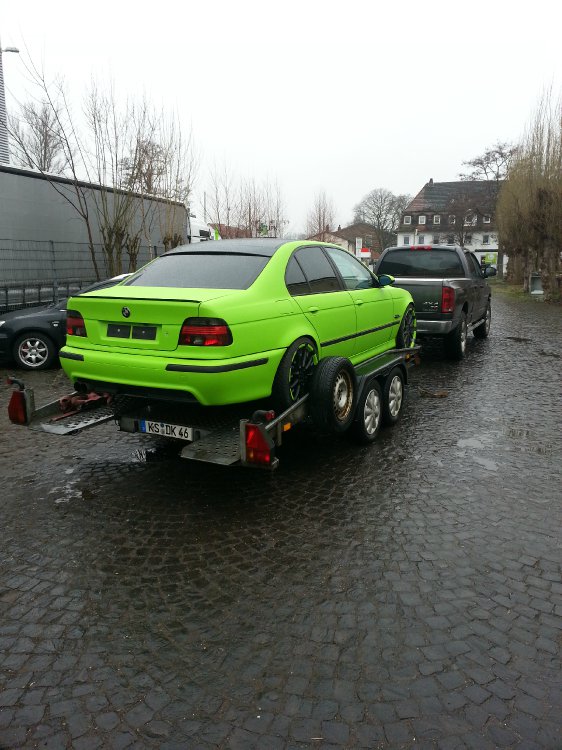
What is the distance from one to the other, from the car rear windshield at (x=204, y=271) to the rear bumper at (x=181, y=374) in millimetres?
725

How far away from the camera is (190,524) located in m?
4.05

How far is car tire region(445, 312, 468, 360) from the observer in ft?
32.6

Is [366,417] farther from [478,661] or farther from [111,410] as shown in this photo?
[478,661]

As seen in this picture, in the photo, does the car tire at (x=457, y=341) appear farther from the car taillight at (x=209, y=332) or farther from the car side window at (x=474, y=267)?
the car taillight at (x=209, y=332)

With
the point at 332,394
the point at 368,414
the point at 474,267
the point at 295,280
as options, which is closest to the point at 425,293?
the point at 474,267

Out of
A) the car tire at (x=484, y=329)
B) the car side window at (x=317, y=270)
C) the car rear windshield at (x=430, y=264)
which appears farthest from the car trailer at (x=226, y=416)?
the car tire at (x=484, y=329)

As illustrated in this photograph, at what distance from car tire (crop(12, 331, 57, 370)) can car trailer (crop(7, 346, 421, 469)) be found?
15.9ft

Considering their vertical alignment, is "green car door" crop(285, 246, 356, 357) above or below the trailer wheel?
above

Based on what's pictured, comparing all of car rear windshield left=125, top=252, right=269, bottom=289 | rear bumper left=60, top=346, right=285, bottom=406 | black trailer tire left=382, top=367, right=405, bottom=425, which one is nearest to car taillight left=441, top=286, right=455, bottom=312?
black trailer tire left=382, top=367, right=405, bottom=425

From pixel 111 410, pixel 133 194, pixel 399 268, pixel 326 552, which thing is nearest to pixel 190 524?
pixel 326 552

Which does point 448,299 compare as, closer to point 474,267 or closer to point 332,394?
point 474,267

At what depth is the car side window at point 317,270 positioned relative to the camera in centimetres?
527

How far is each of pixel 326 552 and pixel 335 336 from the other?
7.48 feet

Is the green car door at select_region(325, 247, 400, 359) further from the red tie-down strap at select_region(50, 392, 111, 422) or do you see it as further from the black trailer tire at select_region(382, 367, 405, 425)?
the red tie-down strap at select_region(50, 392, 111, 422)
